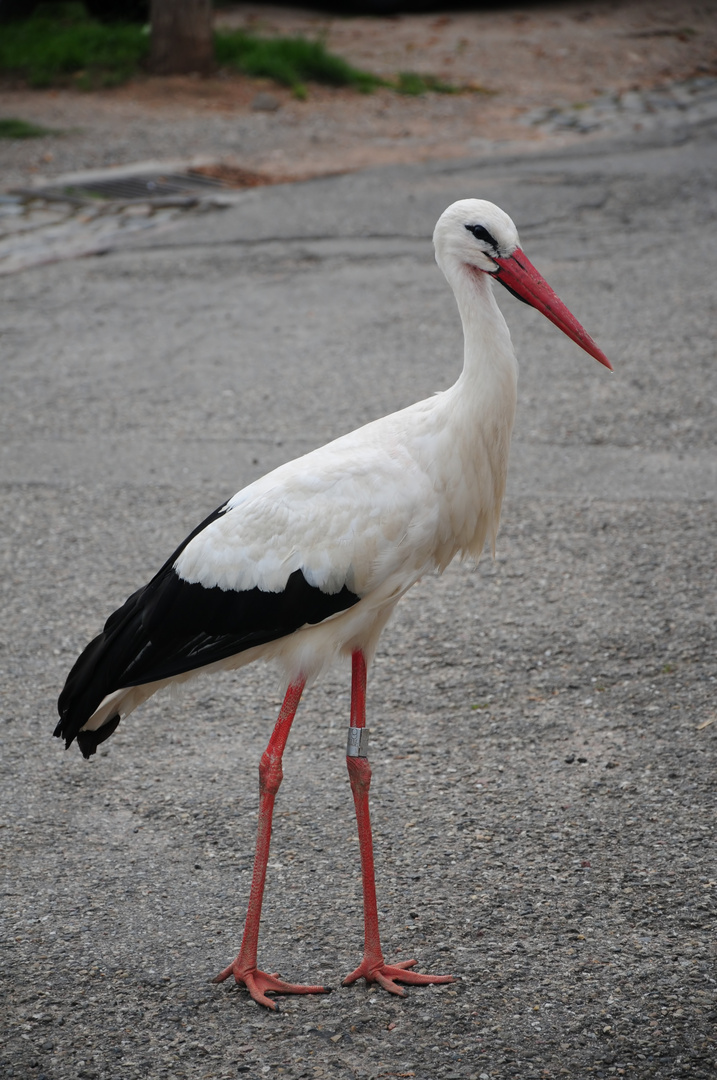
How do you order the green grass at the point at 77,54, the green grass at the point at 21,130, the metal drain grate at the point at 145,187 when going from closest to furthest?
1. the metal drain grate at the point at 145,187
2. the green grass at the point at 21,130
3. the green grass at the point at 77,54

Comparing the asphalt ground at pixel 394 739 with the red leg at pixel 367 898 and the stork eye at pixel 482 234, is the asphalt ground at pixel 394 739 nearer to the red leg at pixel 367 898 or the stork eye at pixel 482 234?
the red leg at pixel 367 898

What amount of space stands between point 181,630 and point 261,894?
75cm

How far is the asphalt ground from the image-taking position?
112 inches

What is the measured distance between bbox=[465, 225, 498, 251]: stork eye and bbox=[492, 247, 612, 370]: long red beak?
0.04 metres

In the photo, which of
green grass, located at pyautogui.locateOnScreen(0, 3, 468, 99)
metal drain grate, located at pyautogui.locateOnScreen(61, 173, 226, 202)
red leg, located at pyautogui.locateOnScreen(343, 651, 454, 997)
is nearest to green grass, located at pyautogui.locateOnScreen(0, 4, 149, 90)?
green grass, located at pyautogui.locateOnScreen(0, 3, 468, 99)

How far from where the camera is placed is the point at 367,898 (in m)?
3.06

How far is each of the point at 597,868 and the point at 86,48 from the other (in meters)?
13.9

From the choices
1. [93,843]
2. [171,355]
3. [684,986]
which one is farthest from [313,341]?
[684,986]

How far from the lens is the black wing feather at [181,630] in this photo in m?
3.09

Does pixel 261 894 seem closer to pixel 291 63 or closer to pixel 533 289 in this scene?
pixel 533 289

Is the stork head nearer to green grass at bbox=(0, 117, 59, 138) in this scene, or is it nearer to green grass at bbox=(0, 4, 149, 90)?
green grass at bbox=(0, 117, 59, 138)

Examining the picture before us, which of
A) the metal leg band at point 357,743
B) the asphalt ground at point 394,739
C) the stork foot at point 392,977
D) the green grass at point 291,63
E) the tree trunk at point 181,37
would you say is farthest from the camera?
the green grass at point 291,63

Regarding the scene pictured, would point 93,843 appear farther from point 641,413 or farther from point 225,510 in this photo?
point 641,413

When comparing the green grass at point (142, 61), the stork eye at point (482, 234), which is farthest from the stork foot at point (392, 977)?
the green grass at point (142, 61)
